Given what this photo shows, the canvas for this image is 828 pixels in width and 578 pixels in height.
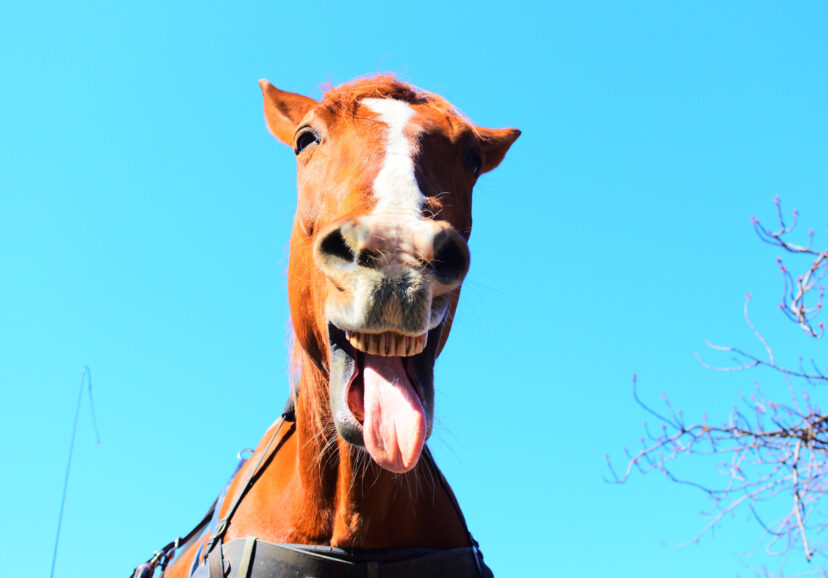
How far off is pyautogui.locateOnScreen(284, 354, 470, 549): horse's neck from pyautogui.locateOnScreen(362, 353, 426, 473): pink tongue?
49 centimetres

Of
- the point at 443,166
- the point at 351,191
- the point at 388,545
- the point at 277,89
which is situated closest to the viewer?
the point at 351,191

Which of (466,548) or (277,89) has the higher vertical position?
(277,89)

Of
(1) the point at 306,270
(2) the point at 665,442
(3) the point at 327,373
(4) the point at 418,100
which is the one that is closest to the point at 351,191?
(1) the point at 306,270

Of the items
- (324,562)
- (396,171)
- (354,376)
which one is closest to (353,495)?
(324,562)

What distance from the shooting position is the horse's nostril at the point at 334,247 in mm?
2264

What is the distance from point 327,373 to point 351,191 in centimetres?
77

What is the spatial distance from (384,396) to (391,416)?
0.08m

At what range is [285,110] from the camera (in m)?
3.66

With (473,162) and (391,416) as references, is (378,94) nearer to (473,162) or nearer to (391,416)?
(473,162)

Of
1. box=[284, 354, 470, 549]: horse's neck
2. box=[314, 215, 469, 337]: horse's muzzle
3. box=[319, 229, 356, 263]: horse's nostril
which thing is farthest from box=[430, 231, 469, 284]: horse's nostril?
box=[284, 354, 470, 549]: horse's neck

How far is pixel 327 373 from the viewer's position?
283cm

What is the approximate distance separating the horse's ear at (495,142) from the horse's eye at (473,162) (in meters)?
0.22

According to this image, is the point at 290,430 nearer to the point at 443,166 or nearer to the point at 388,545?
the point at 388,545

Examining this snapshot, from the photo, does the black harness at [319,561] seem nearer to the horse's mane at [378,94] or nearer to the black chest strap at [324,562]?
the black chest strap at [324,562]
